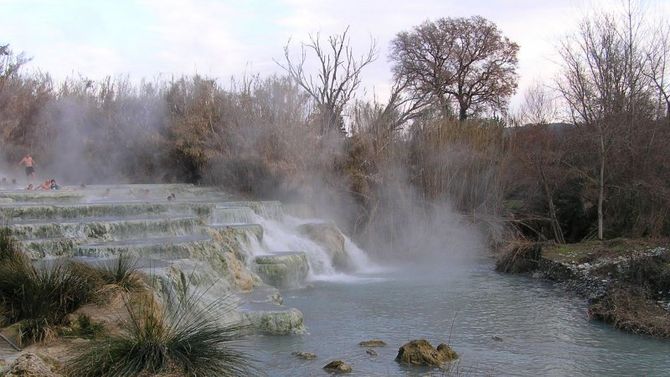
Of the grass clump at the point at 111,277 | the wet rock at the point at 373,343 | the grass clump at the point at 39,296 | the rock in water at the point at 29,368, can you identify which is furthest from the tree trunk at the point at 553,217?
the rock in water at the point at 29,368

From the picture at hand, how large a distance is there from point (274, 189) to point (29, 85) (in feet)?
39.8

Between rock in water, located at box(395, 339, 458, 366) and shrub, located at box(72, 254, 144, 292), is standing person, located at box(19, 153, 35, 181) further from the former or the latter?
rock in water, located at box(395, 339, 458, 366)

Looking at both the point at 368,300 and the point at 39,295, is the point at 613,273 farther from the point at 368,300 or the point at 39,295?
the point at 39,295

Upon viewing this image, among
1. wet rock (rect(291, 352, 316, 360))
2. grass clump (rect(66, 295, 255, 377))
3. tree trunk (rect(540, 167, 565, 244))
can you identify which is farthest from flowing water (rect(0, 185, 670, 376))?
tree trunk (rect(540, 167, 565, 244))

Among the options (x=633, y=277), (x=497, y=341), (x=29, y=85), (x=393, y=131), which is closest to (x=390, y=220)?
(x=393, y=131)

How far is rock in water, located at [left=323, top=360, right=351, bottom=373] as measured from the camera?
7.52 metres

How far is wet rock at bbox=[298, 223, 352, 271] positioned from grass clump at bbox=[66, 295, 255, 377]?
33.4ft

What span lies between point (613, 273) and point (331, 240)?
674 centimetres

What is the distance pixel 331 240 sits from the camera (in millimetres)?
16297

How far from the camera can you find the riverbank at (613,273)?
33.2 feet

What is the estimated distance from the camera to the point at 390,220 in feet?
61.4

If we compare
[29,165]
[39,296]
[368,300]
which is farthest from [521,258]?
[29,165]

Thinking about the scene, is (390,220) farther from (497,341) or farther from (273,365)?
(273,365)

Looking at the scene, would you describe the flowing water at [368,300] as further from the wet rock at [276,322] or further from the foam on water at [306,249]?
the wet rock at [276,322]
